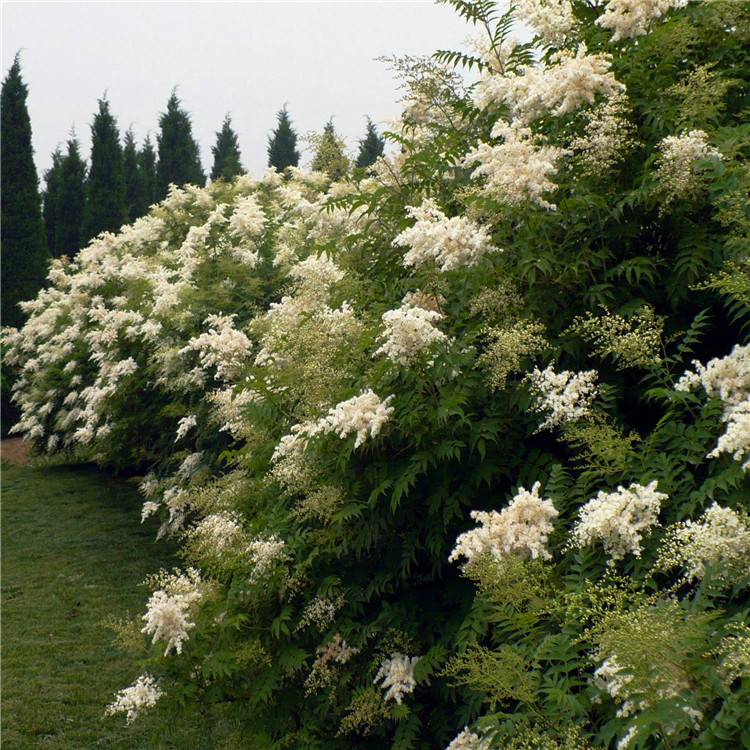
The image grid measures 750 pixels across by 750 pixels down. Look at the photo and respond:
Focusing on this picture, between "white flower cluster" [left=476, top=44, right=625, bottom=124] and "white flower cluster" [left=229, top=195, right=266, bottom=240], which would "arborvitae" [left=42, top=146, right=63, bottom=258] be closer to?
"white flower cluster" [left=229, top=195, right=266, bottom=240]

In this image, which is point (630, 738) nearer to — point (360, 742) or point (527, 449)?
point (527, 449)

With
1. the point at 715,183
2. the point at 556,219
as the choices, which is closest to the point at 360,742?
the point at 556,219

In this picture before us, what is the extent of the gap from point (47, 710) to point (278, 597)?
126 inches

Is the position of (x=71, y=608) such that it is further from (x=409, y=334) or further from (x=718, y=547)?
(x=718, y=547)

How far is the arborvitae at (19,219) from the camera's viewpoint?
75.4 ft

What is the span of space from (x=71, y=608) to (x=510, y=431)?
21.9 ft

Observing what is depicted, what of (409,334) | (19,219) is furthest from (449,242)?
(19,219)

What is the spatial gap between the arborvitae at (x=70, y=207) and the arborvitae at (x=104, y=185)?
172 cm

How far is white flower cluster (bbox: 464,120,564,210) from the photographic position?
4.07 m

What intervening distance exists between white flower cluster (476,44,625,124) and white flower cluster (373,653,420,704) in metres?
2.77

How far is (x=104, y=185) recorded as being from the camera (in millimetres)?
28984

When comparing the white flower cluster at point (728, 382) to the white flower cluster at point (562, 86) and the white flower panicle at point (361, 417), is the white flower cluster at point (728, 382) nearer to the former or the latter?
the white flower panicle at point (361, 417)

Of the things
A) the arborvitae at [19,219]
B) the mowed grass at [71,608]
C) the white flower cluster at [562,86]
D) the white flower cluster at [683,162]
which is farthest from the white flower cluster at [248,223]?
the arborvitae at [19,219]

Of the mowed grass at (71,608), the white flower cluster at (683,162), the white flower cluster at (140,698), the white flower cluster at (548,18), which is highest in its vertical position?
the white flower cluster at (548,18)
